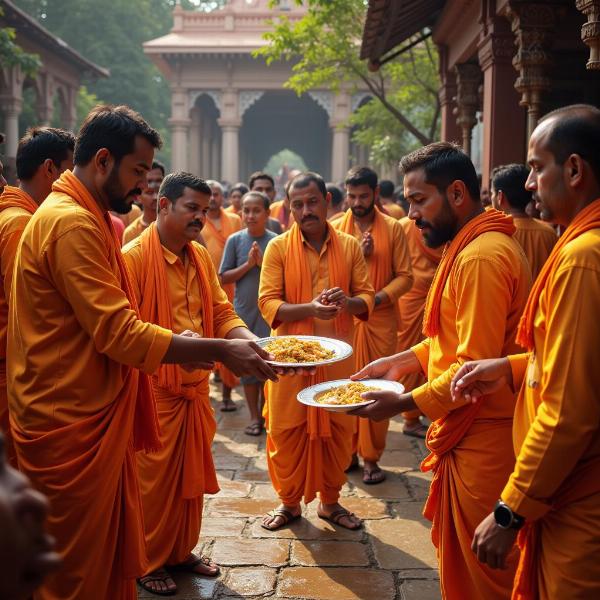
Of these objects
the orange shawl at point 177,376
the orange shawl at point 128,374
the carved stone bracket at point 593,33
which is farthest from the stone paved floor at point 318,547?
the carved stone bracket at point 593,33

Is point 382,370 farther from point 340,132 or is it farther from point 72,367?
point 340,132

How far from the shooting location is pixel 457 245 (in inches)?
118

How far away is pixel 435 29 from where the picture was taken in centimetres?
981

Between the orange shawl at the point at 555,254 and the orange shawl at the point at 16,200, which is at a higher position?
the orange shawl at the point at 16,200

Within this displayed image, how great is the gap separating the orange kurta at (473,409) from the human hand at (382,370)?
1.48ft

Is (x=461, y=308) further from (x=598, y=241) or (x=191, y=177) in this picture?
(x=191, y=177)

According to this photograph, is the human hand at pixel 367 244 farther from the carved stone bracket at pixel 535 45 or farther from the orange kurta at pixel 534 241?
the carved stone bracket at pixel 535 45

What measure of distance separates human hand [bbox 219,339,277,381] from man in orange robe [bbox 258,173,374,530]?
1325 mm

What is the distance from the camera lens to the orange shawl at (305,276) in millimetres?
4805

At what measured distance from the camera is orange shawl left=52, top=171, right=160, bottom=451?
2904 millimetres

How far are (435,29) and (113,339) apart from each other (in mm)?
8329

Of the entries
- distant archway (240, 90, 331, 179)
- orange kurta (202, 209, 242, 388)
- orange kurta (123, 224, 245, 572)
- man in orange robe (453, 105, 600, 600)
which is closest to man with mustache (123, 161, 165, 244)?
orange kurta (202, 209, 242, 388)

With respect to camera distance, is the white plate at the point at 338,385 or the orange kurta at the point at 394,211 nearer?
the white plate at the point at 338,385

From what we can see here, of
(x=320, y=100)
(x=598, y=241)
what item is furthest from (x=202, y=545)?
(x=320, y=100)
